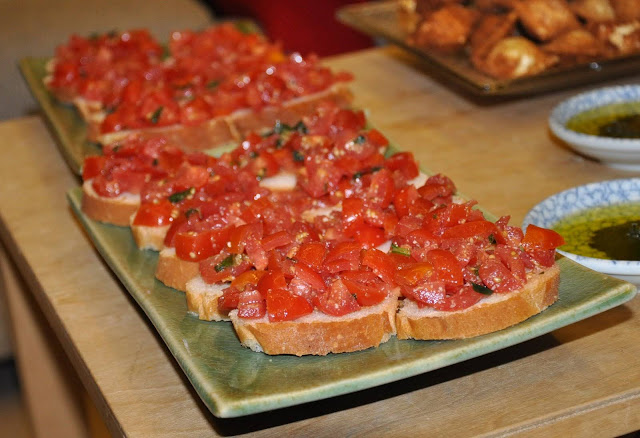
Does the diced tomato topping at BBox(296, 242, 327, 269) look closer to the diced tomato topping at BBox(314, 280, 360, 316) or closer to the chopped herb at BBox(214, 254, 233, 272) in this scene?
the diced tomato topping at BBox(314, 280, 360, 316)

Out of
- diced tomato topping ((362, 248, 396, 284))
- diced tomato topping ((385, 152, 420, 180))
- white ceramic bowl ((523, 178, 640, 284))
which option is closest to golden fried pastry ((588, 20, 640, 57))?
white ceramic bowl ((523, 178, 640, 284))

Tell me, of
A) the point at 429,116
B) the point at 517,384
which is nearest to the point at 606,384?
the point at 517,384

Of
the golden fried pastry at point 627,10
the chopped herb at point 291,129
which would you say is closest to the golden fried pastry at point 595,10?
the golden fried pastry at point 627,10

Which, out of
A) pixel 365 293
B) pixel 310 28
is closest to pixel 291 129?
pixel 365 293

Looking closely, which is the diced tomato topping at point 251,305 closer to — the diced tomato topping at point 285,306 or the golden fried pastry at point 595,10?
the diced tomato topping at point 285,306

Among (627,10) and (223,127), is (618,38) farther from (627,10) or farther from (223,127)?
(223,127)

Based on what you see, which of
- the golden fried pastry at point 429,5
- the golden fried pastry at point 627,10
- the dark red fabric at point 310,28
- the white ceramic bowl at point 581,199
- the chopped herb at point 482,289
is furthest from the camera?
the dark red fabric at point 310,28
